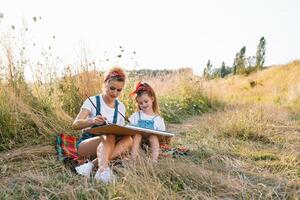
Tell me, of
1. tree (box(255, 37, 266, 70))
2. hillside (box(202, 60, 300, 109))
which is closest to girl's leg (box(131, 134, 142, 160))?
hillside (box(202, 60, 300, 109))

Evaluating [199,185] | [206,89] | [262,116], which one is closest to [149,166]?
[199,185]

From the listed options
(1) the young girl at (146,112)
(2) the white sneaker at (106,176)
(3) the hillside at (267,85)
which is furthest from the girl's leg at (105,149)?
(3) the hillside at (267,85)

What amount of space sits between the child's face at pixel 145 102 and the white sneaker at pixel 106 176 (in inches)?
43.8

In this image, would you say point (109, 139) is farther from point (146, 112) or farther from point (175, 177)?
point (146, 112)

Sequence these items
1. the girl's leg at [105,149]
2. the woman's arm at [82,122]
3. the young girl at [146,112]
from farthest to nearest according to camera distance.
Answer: the young girl at [146,112] → the woman's arm at [82,122] → the girl's leg at [105,149]

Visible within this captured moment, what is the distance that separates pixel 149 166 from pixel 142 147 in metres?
0.93

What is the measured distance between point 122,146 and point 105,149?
7.9 inches

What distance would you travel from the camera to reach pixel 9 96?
13.9 ft

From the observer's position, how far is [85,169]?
3.33m

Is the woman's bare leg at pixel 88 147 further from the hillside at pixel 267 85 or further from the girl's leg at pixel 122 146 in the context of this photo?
the hillside at pixel 267 85

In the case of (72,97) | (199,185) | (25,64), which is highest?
(25,64)

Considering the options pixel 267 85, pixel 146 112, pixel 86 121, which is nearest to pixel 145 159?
pixel 86 121

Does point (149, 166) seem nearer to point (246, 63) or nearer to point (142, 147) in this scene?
point (142, 147)

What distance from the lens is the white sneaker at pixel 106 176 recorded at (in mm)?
2975
